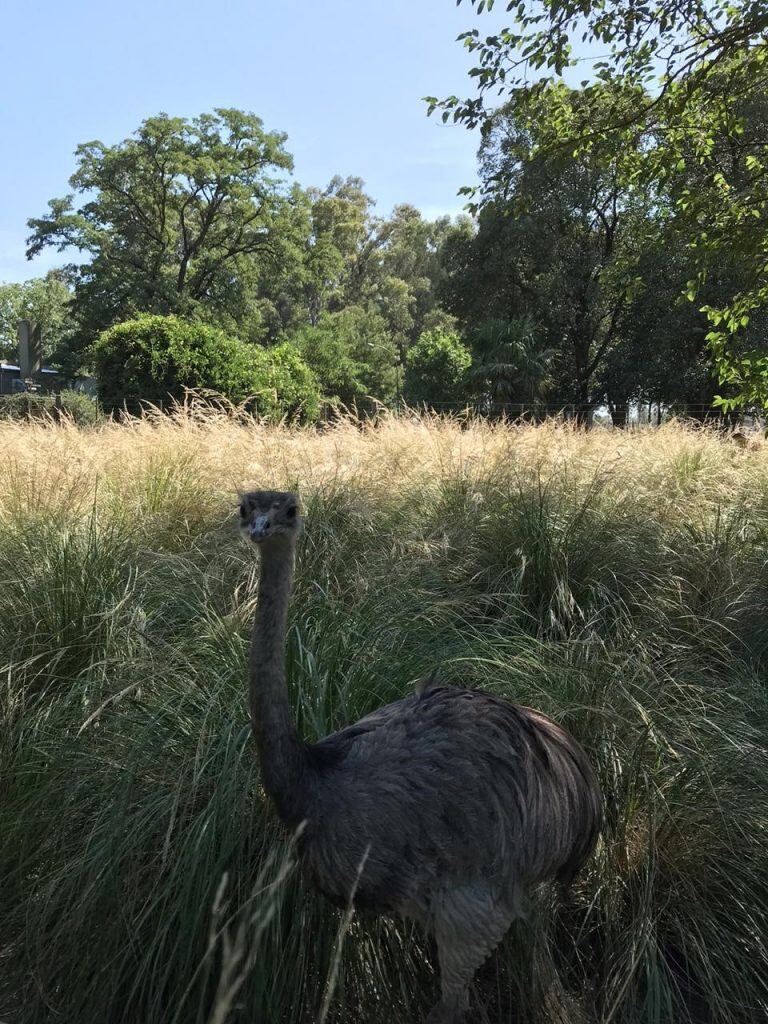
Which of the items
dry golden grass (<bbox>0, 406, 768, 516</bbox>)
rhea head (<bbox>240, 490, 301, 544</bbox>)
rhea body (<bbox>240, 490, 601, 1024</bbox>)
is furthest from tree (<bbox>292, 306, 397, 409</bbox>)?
rhea body (<bbox>240, 490, 601, 1024</bbox>)

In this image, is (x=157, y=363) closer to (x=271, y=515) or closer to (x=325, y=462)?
(x=325, y=462)

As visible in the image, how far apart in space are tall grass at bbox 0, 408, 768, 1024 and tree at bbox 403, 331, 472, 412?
929 inches

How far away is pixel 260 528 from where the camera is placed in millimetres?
1850

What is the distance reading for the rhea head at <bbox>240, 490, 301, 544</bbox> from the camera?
6.21ft

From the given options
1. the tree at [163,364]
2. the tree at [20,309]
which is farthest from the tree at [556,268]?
the tree at [20,309]

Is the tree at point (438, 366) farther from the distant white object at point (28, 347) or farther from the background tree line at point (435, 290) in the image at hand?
the distant white object at point (28, 347)

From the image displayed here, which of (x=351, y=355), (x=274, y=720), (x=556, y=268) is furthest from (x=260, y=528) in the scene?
(x=351, y=355)

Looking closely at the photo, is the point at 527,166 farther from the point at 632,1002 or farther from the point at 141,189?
the point at 141,189

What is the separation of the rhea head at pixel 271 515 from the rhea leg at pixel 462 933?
949 mm

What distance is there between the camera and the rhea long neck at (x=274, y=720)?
5.96 ft

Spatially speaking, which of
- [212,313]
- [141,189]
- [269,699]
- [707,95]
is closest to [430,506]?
[707,95]

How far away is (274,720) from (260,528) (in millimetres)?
445

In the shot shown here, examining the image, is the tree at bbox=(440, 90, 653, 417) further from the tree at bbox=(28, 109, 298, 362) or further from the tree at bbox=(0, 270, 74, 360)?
the tree at bbox=(0, 270, 74, 360)

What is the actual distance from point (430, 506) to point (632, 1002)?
3.19 metres
